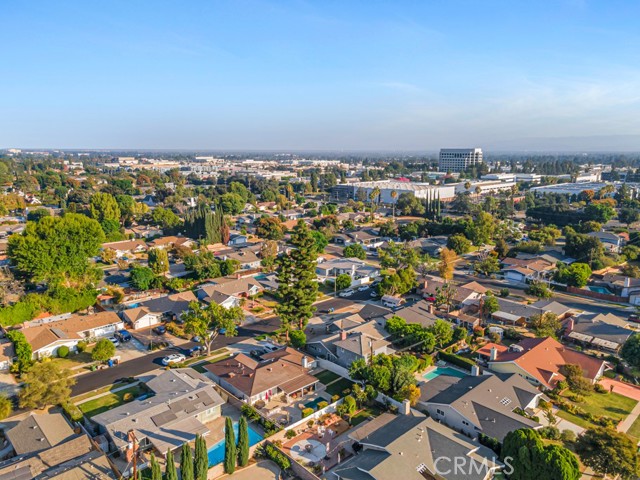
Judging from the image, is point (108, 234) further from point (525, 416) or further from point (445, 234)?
point (525, 416)

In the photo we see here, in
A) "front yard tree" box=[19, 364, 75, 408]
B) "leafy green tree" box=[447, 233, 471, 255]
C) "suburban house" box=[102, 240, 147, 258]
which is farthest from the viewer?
"suburban house" box=[102, 240, 147, 258]

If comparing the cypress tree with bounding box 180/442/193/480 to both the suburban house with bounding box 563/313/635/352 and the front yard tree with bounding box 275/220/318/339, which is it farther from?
the suburban house with bounding box 563/313/635/352

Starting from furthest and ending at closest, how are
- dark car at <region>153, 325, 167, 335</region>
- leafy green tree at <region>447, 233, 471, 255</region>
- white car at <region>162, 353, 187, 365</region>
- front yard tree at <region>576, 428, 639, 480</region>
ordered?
leafy green tree at <region>447, 233, 471, 255</region>
dark car at <region>153, 325, 167, 335</region>
white car at <region>162, 353, 187, 365</region>
front yard tree at <region>576, 428, 639, 480</region>

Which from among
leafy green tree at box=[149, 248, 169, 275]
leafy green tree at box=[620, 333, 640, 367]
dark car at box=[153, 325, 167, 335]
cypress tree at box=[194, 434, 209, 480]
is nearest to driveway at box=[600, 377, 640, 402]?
→ leafy green tree at box=[620, 333, 640, 367]

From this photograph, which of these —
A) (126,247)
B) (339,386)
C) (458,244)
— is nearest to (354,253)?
(458,244)

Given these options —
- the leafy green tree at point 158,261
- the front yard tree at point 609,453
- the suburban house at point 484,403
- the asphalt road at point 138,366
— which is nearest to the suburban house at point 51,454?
the asphalt road at point 138,366

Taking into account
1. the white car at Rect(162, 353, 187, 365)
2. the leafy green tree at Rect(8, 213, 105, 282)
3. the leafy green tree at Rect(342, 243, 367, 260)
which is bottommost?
Result: the white car at Rect(162, 353, 187, 365)

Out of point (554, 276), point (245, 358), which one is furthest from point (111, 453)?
point (554, 276)
